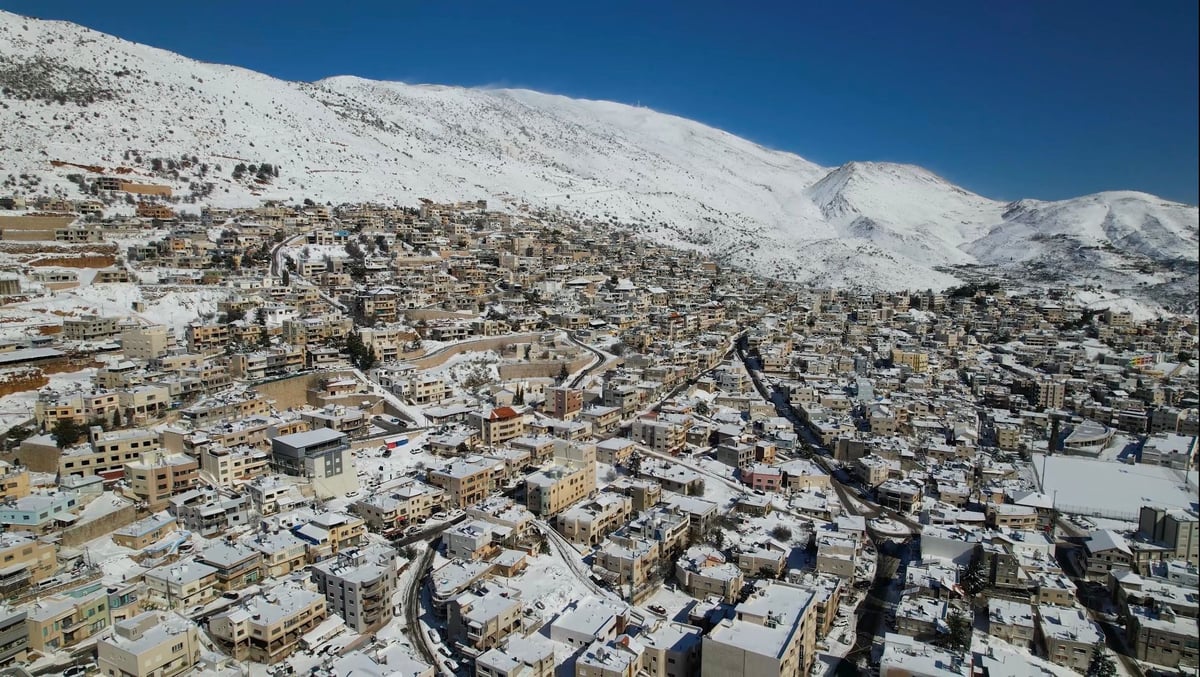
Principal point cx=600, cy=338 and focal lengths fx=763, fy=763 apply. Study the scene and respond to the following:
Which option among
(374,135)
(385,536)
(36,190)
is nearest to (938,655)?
(385,536)

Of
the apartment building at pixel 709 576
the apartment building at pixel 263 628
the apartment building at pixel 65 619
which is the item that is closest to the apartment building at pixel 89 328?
the apartment building at pixel 65 619

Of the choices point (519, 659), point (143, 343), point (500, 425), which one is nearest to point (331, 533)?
point (519, 659)

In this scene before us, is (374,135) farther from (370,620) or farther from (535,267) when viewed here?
(370,620)

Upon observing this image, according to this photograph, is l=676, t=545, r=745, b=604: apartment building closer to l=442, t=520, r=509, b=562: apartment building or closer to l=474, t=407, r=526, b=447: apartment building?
l=442, t=520, r=509, b=562: apartment building

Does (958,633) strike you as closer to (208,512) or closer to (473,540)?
(473,540)

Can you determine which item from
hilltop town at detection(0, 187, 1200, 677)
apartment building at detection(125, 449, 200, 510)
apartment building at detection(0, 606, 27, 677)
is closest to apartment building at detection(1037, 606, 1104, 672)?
hilltop town at detection(0, 187, 1200, 677)

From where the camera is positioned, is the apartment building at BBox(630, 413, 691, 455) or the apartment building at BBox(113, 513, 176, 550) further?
the apartment building at BBox(630, 413, 691, 455)
